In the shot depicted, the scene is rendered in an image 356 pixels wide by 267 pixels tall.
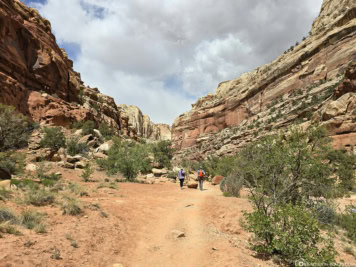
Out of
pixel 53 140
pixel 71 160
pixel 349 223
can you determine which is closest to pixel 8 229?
pixel 349 223

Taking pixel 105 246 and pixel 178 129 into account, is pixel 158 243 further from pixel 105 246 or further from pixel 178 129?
pixel 178 129

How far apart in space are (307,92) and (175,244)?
135ft

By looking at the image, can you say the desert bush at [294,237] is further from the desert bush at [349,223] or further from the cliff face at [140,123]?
the cliff face at [140,123]

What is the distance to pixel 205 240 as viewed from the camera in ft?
19.6

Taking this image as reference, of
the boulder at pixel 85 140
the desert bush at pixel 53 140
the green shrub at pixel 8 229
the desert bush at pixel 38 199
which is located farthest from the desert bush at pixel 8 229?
the boulder at pixel 85 140

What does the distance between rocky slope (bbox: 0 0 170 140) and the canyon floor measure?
2859cm

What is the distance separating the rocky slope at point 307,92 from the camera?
2259cm

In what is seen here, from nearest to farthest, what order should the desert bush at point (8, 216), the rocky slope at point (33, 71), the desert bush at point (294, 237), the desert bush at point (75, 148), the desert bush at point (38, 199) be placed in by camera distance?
the desert bush at point (294, 237) < the desert bush at point (8, 216) < the desert bush at point (38, 199) < the desert bush at point (75, 148) < the rocky slope at point (33, 71)

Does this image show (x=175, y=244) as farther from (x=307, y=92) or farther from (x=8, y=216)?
(x=307, y=92)

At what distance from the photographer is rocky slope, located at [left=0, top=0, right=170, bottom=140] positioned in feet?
95.8

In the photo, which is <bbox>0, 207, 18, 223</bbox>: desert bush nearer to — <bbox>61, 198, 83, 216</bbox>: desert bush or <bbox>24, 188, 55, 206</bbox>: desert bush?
<bbox>61, 198, 83, 216</bbox>: desert bush

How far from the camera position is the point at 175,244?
5.76 metres

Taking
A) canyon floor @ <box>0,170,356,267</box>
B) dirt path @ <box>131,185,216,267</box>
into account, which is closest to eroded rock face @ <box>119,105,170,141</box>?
canyon floor @ <box>0,170,356,267</box>

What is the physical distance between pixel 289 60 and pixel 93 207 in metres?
51.9
